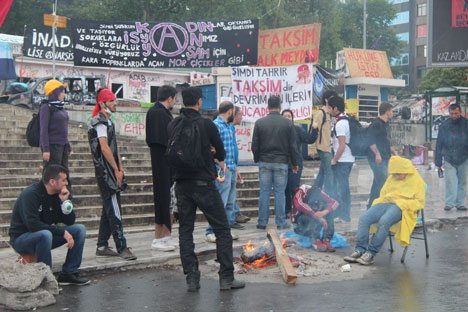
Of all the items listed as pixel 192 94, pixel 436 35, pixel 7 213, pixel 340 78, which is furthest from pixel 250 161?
pixel 340 78

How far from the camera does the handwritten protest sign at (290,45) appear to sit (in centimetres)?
1321

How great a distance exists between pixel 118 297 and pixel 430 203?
755cm

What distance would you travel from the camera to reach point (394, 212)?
6648 mm

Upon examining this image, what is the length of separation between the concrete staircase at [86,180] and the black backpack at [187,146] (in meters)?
2.97

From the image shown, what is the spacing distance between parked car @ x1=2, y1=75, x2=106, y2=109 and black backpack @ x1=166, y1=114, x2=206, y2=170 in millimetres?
14170

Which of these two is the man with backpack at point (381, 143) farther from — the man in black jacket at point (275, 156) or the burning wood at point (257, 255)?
the burning wood at point (257, 255)

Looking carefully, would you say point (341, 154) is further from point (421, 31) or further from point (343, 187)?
point (421, 31)

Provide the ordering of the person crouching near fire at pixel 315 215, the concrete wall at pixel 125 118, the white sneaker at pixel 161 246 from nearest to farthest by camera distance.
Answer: the white sneaker at pixel 161 246 < the person crouching near fire at pixel 315 215 < the concrete wall at pixel 125 118

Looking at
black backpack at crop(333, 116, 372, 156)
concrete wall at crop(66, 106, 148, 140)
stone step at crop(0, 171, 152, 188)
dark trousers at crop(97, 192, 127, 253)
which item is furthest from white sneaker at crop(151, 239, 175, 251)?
concrete wall at crop(66, 106, 148, 140)

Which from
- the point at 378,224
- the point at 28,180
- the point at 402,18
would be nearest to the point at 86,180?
the point at 28,180

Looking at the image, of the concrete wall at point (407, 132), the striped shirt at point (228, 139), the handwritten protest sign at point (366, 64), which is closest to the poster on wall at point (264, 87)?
the striped shirt at point (228, 139)

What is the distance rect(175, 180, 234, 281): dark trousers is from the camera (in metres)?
5.45

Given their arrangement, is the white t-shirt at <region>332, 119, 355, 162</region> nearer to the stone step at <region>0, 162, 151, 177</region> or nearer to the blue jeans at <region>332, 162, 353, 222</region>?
the blue jeans at <region>332, 162, 353, 222</region>

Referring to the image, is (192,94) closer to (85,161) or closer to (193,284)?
(193,284)
